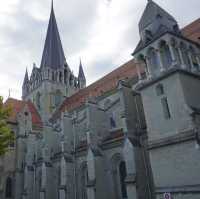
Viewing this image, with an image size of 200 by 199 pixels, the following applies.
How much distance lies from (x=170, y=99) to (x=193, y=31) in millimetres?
A: 10045

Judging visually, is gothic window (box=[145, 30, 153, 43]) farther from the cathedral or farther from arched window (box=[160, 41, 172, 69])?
arched window (box=[160, 41, 172, 69])

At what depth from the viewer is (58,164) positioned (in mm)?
23266

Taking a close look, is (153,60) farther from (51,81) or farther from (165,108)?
(51,81)

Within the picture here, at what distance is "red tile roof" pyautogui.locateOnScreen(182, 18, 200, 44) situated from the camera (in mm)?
19125

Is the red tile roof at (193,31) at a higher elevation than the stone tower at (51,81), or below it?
below

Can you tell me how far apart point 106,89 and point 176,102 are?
1421cm

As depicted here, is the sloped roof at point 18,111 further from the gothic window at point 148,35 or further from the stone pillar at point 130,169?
the gothic window at point 148,35

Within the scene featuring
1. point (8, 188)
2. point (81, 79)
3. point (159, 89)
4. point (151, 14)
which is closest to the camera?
point (159, 89)

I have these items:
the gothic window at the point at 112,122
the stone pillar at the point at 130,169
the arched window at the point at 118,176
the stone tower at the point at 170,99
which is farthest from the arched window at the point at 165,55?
the gothic window at the point at 112,122

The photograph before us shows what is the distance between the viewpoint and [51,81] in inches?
1519

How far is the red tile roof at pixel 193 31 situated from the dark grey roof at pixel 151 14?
4.31 metres

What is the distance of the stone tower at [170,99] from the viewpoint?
1165 centimetres

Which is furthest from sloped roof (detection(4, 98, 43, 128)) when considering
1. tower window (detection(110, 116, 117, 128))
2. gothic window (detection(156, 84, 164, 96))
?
gothic window (detection(156, 84, 164, 96))

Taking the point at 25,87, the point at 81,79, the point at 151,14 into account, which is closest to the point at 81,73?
the point at 81,79
